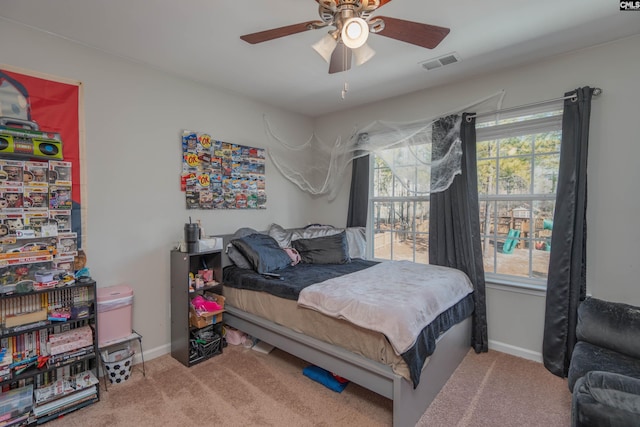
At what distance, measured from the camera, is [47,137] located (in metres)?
2.07

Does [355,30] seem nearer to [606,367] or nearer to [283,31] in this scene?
[283,31]

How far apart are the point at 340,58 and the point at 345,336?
171 cm

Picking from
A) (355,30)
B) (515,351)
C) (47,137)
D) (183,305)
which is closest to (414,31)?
(355,30)

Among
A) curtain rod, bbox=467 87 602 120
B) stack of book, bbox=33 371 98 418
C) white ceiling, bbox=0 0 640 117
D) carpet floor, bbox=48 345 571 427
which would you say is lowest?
carpet floor, bbox=48 345 571 427

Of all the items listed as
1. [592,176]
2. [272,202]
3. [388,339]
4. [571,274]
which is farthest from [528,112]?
[272,202]

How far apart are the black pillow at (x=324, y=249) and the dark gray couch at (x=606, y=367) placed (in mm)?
1923

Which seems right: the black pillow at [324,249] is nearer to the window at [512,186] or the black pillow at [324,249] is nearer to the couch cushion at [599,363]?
the window at [512,186]

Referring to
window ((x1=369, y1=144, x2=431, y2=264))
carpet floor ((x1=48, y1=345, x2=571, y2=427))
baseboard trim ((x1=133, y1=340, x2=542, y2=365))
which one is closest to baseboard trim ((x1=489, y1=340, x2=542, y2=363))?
baseboard trim ((x1=133, y1=340, x2=542, y2=365))

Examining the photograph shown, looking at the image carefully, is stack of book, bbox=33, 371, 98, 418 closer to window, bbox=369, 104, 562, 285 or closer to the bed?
the bed

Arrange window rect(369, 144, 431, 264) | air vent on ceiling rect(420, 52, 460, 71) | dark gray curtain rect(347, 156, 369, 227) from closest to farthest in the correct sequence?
air vent on ceiling rect(420, 52, 460, 71), window rect(369, 144, 431, 264), dark gray curtain rect(347, 156, 369, 227)

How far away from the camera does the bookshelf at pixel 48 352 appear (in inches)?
71.0

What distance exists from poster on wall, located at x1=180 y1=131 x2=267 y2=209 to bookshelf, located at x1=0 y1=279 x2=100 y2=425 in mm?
1196

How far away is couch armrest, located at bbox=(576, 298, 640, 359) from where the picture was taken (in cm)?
178

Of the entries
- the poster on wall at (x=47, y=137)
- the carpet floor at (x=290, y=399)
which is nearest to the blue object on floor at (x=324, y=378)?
the carpet floor at (x=290, y=399)
